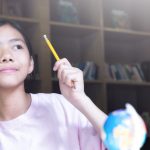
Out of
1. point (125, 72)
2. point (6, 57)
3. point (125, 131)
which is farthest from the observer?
point (125, 72)

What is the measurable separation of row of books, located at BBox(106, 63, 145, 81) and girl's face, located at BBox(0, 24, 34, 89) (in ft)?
6.59

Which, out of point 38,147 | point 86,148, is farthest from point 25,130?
point 86,148

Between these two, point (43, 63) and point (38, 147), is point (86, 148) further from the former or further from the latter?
point (43, 63)

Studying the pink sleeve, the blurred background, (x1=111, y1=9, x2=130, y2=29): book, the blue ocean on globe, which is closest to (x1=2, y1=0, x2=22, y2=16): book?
the blurred background

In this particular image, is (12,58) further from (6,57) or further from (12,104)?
(12,104)

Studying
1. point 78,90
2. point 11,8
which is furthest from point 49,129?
point 11,8

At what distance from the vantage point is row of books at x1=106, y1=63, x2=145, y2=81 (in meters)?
3.09

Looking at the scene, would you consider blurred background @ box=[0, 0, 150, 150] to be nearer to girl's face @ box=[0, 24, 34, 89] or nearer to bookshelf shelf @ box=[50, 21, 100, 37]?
bookshelf shelf @ box=[50, 21, 100, 37]

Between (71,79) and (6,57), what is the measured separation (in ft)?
0.82

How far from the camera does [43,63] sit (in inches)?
102

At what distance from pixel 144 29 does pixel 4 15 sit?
159 cm

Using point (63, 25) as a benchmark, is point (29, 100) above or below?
below

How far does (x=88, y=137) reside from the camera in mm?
1023

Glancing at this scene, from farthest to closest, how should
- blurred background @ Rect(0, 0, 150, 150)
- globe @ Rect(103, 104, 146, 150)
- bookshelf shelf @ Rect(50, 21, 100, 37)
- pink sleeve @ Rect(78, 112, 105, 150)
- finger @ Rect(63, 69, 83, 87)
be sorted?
1. bookshelf shelf @ Rect(50, 21, 100, 37)
2. blurred background @ Rect(0, 0, 150, 150)
3. pink sleeve @ Rect(78, 112, 105, 150)
4. finger @ Rect(63, 69, 83, 87)
5. globe @ Rect(103, 104, 146, 150)
